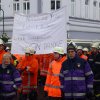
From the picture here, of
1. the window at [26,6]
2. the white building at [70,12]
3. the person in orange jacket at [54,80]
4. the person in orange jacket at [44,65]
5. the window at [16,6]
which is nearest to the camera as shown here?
the person in orange jacket at [54,80]

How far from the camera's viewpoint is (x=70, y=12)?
131 ft

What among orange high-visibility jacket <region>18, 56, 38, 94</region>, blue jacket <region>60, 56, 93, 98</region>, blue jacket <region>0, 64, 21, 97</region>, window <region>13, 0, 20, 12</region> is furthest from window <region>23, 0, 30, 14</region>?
blue jacket <region>60, 56, 93, 98</region>

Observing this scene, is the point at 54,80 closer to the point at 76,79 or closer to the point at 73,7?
the point at 76,79

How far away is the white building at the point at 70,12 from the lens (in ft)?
128

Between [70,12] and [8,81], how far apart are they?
1213 inches

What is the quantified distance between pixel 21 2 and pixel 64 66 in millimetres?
32765

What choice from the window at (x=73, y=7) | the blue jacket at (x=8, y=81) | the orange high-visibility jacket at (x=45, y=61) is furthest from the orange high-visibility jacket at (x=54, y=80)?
the window at (x=73, y=7)

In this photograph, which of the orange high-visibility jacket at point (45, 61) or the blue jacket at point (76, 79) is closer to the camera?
the blue jacket at point (76, 79)

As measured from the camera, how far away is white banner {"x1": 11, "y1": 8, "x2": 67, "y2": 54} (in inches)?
460

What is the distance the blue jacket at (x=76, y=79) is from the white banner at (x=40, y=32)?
8.34 feet

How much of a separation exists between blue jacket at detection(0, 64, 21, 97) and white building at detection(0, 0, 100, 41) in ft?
94.6

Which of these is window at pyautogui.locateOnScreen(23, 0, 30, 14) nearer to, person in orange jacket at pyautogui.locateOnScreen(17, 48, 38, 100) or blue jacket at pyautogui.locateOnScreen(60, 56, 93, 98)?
person in orange jacket at pyautogui.locateOnScreen(17, 48, 38, 100)

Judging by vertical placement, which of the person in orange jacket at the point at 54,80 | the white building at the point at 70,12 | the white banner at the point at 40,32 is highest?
the white building at the point at 70,12

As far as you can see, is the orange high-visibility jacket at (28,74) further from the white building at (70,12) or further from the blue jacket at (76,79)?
the white building at (70,12)
